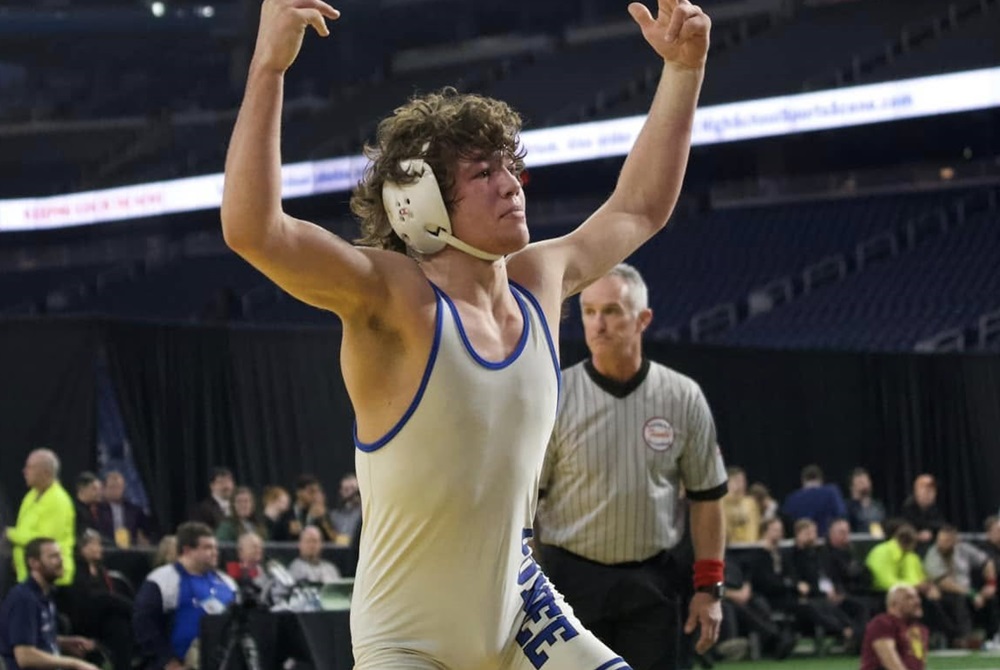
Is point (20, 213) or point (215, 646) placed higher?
point (20, 213)

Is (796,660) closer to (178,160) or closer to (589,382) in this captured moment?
(589,382)

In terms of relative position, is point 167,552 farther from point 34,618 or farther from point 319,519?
point 319,519

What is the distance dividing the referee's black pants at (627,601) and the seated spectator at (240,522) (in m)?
8.08

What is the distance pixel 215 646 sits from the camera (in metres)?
10.5

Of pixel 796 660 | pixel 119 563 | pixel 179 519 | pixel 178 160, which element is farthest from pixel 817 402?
pixel 178 160

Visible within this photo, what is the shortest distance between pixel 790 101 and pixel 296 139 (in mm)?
12657

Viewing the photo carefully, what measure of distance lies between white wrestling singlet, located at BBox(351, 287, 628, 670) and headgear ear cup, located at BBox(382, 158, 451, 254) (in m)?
0.15

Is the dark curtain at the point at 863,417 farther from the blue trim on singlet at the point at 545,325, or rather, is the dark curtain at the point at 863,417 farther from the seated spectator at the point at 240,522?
the blue trim on singlet at the point at 545,325

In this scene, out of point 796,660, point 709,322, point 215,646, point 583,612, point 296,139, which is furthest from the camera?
point 296,139

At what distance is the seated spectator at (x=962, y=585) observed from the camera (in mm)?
15812

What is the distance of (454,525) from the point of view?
136 inches

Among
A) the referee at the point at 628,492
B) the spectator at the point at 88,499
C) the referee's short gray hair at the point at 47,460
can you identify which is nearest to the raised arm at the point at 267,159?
the referee at the point at 628,492

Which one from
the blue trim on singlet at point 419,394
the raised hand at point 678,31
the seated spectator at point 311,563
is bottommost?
the seated spectator at point 311,563

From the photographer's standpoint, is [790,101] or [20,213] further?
[20,213]
